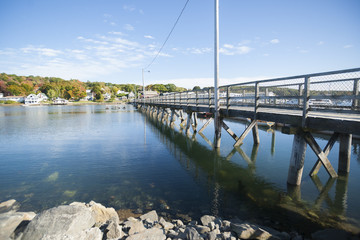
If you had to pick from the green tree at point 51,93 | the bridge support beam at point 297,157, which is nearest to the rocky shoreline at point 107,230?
the bridge support beam at point 297,157

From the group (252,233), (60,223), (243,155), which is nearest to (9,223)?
(60,223)

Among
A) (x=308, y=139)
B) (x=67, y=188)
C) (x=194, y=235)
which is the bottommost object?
(x=67, y=188)

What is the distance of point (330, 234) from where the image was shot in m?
4.16

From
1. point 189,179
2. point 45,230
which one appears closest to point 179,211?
point 189,179

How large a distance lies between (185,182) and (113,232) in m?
3.87

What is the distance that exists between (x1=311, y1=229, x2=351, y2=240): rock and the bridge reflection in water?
0.29m

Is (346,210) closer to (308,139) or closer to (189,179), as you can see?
(308,139)

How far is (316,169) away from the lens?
755 cm

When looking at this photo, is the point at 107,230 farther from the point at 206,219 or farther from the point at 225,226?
the point at 225,226

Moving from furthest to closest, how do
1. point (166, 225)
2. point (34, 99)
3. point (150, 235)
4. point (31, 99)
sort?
point (34, 99) < point (31, 99) < point (166, 225) < point (150, 235)

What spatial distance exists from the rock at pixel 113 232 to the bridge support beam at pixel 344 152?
770 centimetres

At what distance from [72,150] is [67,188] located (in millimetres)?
6123

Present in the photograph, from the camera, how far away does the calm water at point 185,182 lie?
5.54 metres

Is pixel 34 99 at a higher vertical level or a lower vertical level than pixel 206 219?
higher
